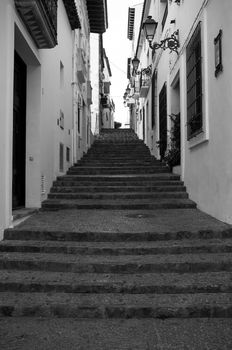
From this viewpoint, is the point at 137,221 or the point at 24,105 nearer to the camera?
the point at 137,221

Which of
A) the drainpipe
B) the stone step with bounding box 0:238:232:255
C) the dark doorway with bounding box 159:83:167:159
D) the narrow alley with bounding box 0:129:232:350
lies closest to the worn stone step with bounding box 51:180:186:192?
the narrow alley with bounding box 0:129:232:350

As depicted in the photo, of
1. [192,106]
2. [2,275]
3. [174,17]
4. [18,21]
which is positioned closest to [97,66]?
[174,17]

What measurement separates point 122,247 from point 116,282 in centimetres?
94

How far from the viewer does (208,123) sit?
723 centimetres

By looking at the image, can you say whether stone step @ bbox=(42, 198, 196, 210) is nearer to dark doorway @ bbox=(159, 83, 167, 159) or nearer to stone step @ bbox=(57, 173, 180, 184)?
stone step @ bbox=(57, 173, 180, 184)

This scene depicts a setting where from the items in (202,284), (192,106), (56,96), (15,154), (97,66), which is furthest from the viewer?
(97,66)

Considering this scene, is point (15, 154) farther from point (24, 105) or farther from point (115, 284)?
point (115, 284)

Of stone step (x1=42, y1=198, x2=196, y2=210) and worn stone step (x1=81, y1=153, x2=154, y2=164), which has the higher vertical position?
worn stone step (x1=81, y1=153, x2=154, y2=164)

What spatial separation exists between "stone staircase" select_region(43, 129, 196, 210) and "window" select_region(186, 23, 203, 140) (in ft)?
4.59

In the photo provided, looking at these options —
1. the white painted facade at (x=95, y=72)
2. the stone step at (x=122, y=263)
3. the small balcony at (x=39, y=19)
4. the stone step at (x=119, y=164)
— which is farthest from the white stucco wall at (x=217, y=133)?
the white painted facade at (x=95, y=72)

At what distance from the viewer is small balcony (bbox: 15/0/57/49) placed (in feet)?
20.6

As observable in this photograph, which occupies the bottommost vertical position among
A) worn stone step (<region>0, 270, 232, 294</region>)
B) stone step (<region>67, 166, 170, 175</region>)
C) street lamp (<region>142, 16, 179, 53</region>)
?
worn stone step (<region>0, 270, 232, 294</region>)

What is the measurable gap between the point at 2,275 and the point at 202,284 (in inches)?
83.8

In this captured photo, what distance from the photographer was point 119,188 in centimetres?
972
